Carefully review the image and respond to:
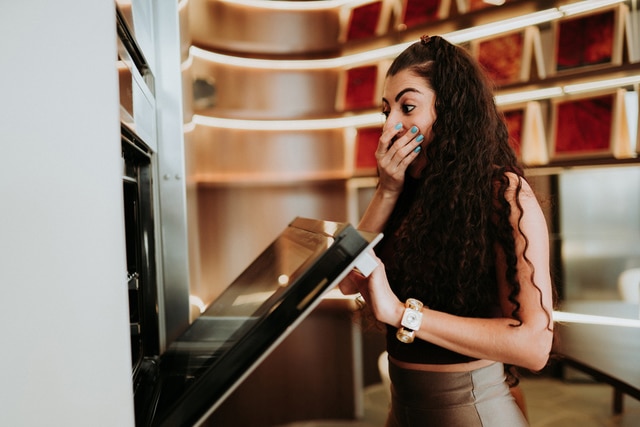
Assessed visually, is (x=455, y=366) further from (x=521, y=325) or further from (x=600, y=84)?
(x=600, y=84)

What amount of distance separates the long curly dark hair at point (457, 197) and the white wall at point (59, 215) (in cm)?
72

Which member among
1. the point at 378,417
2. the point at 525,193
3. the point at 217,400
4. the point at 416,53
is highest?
the point at 416,53

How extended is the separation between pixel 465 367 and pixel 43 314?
82cm

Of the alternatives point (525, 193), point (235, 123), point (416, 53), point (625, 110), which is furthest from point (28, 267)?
point (235, 123)

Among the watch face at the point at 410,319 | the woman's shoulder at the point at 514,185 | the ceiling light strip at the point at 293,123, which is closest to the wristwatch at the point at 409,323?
the watch face at the point at 410,319

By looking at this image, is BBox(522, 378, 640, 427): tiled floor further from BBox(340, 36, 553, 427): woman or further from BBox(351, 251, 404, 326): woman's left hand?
BBox(351, 251, 404, 326): woman's left hand

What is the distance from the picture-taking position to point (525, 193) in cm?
104

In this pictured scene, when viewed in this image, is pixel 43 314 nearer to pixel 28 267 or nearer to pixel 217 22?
pixel 28 267

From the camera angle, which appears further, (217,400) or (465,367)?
(465,367)

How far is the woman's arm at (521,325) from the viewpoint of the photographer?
0.97 metres

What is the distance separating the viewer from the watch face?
0.96 meters

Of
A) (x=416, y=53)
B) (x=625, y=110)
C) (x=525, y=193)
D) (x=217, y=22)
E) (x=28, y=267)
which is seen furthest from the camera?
(x=217, y=22)

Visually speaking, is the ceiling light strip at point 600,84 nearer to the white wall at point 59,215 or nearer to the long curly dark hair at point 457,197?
the long curly dark hair at point 457,197

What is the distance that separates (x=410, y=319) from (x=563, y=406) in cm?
292
